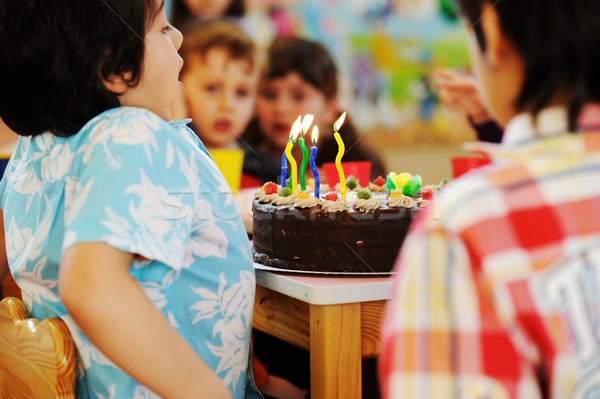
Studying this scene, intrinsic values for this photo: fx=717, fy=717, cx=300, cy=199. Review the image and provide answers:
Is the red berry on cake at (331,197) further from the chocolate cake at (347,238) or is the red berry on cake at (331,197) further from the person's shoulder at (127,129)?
the person's shoulder at (127,129)

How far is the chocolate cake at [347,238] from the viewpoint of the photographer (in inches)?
46.9

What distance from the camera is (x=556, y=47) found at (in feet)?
1.86

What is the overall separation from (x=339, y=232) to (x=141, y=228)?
1.42 ft

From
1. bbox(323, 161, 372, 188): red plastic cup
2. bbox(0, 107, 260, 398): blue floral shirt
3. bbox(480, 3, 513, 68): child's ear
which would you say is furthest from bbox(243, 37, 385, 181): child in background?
bbox(480, 3, 513, 68): child's ear

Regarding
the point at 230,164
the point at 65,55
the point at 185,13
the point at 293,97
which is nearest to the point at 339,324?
the point at 65,55

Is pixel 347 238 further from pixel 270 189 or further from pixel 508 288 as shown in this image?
pixel 508 288

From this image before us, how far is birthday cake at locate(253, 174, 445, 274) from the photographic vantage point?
1193mm

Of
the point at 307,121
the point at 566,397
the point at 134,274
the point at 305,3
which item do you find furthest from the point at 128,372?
the point at 305,3

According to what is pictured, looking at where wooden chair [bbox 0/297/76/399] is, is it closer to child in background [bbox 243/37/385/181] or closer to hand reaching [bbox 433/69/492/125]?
hand reaching [bbox 433/69/492/125]

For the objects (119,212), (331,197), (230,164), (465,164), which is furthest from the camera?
Answer: (230,164)

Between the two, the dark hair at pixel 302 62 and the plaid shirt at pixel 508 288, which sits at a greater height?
the dark hair at pixel 302 62

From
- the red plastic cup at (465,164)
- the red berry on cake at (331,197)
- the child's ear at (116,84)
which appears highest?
the red plastic cup at (465,164)

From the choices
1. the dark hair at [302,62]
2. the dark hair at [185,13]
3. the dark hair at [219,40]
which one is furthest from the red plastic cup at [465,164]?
the dark hair at [185,13]

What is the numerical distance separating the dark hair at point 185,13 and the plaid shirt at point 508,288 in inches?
119
